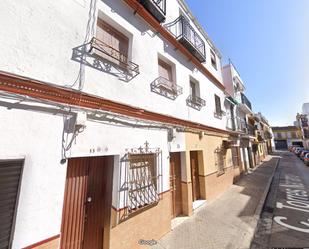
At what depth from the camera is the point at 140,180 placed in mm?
4359

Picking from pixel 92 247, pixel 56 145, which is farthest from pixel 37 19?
pixel 92 247

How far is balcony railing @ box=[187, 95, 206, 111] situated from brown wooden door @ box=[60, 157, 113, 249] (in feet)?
15.0

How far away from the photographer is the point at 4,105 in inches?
90.6

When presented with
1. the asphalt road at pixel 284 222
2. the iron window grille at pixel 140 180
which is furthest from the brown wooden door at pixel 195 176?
the iron window grille at pixel 140 180

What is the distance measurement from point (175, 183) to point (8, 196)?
516 centimetres

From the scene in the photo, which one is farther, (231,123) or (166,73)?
(231,123)

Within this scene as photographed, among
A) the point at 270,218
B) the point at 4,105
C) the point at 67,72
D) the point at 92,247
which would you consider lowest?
the point at 270,218

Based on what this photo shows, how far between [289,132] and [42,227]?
2892 inches

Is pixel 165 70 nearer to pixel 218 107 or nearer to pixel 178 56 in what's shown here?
pixel 178 56

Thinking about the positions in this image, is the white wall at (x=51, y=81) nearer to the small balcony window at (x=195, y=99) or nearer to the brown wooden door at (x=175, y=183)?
the brown wooden door at (x=175, y=183)

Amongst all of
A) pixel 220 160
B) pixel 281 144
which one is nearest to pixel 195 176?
pixel 220 160

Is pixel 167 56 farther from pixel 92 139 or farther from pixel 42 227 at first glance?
pixel 42 227

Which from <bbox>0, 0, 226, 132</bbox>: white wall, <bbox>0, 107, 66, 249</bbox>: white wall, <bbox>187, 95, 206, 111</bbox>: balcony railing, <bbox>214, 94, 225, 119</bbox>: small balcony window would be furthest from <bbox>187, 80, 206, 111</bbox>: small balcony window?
<bbox>0, 107, 66, 249</bbox>: white wall

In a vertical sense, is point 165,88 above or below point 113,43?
below
